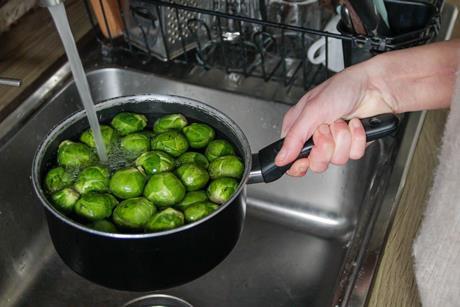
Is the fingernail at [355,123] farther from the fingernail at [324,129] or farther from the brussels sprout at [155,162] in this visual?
the brussels sprout at [155,162]

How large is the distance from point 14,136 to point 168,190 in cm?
39

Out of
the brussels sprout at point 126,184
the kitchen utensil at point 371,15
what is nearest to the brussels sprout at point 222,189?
the brussels sprout at point 126,184

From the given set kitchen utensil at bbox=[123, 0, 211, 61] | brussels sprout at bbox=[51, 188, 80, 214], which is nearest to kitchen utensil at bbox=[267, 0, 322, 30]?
kitchen utensil at bbox=[123, 0, 211, 61]

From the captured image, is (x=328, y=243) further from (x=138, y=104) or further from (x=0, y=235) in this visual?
(x=0, y=235)

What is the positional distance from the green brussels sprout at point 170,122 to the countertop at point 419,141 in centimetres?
34

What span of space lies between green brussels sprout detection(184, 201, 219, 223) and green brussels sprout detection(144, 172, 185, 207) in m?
0.03

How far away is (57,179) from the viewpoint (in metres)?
0.83

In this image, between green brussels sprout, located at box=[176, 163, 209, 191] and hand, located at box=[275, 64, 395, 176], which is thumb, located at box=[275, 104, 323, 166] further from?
green brussels sprout, located at box=[176, 163, 209, 191]

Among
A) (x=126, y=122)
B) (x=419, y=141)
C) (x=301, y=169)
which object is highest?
(x=126, y=122)

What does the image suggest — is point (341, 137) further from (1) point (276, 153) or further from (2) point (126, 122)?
(2) point (126, 122)

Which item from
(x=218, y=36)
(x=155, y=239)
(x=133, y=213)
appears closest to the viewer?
(x=155, y=239)

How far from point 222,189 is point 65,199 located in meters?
0.23

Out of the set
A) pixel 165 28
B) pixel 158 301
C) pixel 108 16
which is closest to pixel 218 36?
pixel 165 28

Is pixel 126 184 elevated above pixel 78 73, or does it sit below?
below
